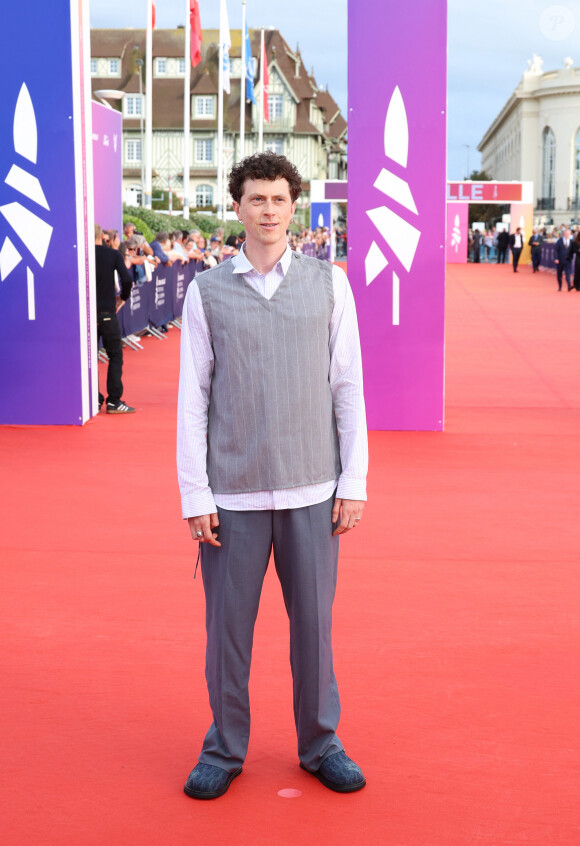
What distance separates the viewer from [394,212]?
1016 centimetres

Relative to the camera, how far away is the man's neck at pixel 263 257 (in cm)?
346

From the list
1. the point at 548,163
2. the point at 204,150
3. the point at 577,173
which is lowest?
the point at 577,173

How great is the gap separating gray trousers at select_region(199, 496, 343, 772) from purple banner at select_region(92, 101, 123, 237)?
15.6 meters

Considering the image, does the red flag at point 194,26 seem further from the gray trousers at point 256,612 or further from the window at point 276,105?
→ the window at point 276,105

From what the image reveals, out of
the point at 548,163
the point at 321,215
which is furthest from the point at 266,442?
the point at 548,163

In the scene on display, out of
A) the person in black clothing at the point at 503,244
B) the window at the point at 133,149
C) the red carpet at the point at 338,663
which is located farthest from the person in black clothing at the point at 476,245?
the red carpet at the point at 338,663

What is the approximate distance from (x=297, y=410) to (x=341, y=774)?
1171 mm

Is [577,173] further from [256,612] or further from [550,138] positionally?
[256,612]

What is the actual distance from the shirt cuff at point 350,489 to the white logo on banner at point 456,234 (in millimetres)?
51536

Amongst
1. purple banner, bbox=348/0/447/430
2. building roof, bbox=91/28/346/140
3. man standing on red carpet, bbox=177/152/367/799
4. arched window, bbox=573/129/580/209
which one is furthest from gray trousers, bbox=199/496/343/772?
arched window, bbox=573/129/580/209

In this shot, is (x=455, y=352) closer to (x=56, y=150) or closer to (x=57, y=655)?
(x=56, y=150)

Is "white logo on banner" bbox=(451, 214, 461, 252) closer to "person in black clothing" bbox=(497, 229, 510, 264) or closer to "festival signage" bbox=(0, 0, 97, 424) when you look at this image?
"person in black clothing" bbox=(497, 229, 510, 264)

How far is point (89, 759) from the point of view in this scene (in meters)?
3.89

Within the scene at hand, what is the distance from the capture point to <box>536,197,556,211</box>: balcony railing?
92.4 meters
